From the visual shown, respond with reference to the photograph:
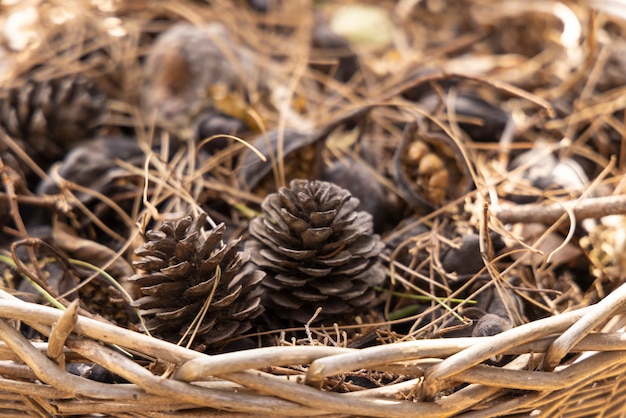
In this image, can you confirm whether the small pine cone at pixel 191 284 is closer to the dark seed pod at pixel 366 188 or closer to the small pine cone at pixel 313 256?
the small pine cone at pixel 313 256

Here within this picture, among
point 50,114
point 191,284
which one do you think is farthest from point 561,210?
point 50,114

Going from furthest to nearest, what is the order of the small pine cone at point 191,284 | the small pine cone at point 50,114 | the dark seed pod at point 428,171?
the small pine cone at point 50,114 < the dark seed pod at point 428,171 < the small pine cone at point 191,284

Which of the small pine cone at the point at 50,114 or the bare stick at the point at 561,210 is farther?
the small pine cone at the point at 50,114

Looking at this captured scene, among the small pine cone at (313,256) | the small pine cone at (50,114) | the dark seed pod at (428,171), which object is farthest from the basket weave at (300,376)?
the small pine cone at (50,114)

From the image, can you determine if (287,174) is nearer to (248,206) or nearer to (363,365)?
(248,206)

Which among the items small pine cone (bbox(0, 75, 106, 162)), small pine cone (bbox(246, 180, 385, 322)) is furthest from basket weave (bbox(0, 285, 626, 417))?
small pine cone (bbox(0, 75, 106, 162))

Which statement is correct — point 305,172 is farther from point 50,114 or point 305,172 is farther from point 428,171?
point 50,114
